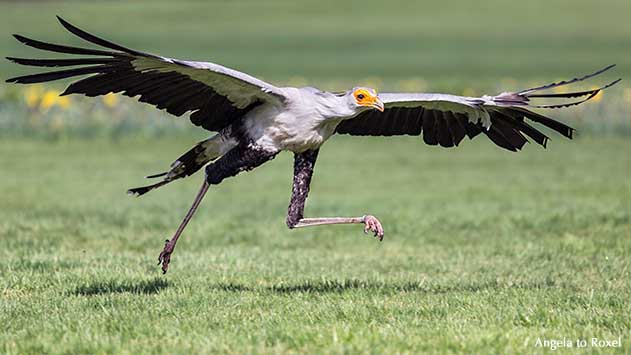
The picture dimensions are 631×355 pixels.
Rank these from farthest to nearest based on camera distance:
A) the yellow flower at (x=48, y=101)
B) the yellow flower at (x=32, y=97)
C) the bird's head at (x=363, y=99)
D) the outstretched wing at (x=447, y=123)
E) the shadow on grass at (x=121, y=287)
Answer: the yellow flower at (x=32, y=97) → the yellow flower at (x=48, y=101) → the outstretched wing at (x=447, y=123) → the shadow on grass at (x=121, y=287) → the bird's head at (x=363, y=99)

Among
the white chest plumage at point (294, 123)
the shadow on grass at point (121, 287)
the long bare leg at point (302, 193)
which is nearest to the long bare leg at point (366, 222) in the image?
the long bare leg at point (302, 193)

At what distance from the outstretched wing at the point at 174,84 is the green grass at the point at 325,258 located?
132 centimetres

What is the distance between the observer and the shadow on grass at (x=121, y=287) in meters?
7.34

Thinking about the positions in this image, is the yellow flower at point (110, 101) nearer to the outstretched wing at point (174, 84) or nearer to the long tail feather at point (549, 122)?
the outstretched wing at point (174, 84)

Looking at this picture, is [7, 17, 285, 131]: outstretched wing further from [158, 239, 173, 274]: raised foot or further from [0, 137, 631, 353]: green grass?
[0, 137, 631, 353]: green grass

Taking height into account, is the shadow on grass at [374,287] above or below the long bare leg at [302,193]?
below

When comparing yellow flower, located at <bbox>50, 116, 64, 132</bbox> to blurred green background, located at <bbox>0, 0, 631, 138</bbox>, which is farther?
blurred green background, located at <bbox>0, 0, 631, 138</bbox>

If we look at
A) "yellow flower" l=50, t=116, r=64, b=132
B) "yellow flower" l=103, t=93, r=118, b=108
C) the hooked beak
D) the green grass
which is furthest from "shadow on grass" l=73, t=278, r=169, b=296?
"yellow flower" l=50, t=116, r=64, b=132

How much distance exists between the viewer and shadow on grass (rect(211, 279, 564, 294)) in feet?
24.7

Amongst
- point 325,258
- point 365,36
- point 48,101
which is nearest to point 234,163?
point 325,258

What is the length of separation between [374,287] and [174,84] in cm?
208

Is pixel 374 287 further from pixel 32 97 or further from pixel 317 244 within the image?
pixel 32 97

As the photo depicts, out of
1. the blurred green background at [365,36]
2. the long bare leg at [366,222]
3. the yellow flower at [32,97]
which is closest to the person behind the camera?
the long bare leg at [366,222]

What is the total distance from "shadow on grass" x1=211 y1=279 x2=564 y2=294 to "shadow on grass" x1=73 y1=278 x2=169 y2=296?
0.44 metres
